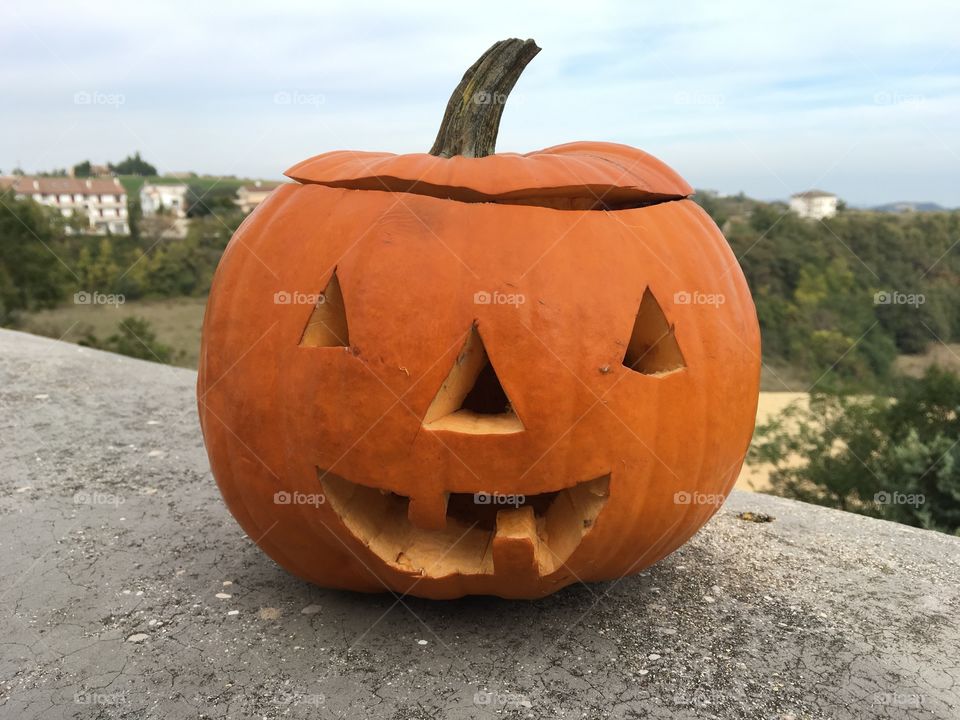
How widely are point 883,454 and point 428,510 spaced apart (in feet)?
32.4

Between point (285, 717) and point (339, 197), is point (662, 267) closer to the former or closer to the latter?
point (339, 197)

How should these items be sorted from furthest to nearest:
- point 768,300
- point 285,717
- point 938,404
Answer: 1. point 768,300
2. point 938,404
3. point 285,717

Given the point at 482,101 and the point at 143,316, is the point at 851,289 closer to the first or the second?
the point at 143,316

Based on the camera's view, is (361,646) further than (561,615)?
No

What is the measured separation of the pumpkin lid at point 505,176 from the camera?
2.78 meters

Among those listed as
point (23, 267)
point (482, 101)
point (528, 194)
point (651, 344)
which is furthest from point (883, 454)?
point (23, 267)

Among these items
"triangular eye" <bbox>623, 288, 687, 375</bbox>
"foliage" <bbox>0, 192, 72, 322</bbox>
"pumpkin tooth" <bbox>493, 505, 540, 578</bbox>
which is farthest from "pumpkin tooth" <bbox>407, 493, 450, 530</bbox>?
"foliage" <bbox>0, 192, 72, 322</bbox>

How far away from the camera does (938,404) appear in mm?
10312

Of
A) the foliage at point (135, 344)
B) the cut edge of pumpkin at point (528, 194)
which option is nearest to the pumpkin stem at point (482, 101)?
the cut edge of pumpkin at point (528, 194)

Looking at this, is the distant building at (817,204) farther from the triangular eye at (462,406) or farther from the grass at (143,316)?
the triangular eye at (462,406)

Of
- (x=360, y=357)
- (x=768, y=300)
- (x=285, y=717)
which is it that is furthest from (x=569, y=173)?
(x=768, y=300)

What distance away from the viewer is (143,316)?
2592 cm

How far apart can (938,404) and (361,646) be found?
9.89 meters

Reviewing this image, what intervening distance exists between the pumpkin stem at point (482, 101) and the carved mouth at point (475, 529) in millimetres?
1428
